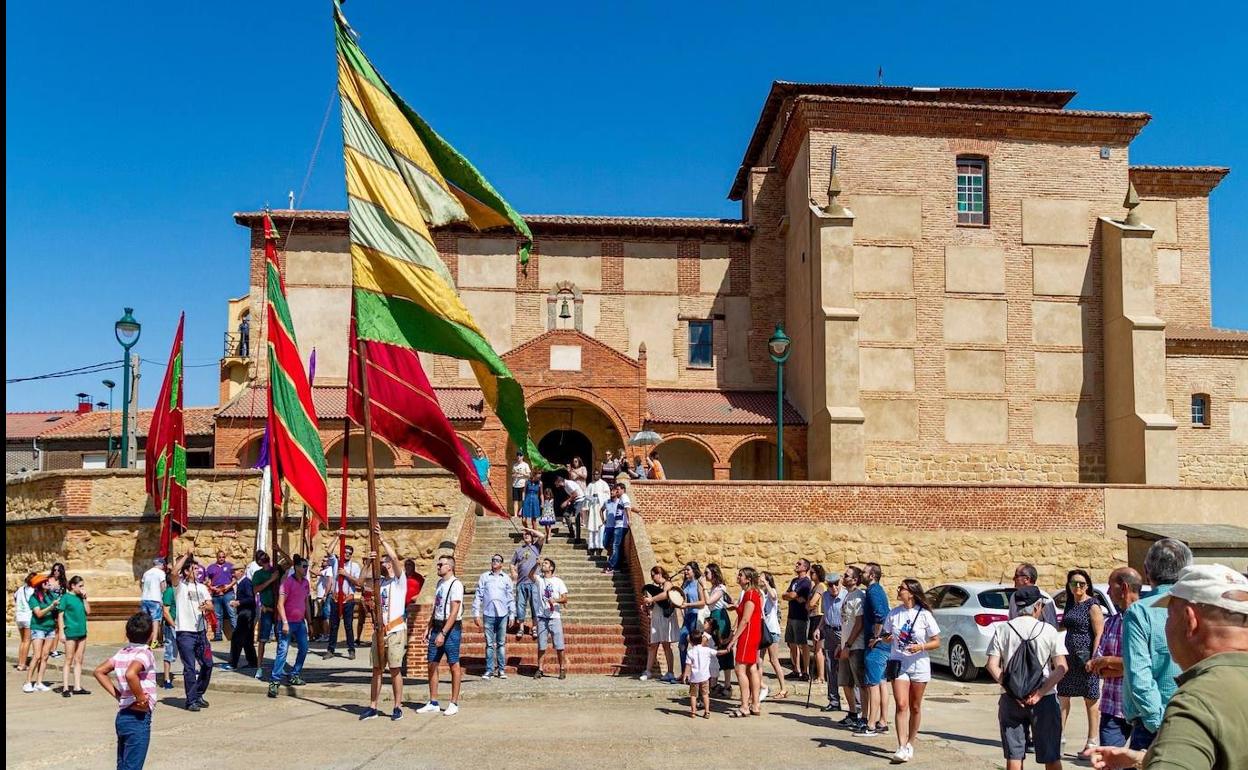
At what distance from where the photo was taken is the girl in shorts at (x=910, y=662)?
10.5 m

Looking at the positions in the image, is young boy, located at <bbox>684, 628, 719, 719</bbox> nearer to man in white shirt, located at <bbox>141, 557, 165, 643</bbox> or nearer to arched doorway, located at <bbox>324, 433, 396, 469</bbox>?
man in white shirt, located at <bbox>141, 557, 165, 643</bbox>

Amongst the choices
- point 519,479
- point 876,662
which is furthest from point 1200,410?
point 876,662

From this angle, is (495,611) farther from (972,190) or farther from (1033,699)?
(972,190)

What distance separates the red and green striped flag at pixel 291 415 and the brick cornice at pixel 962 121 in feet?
59.5

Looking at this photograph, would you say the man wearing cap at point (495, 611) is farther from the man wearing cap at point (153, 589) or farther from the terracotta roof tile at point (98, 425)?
the terracotta roof tile at point (98, 425)

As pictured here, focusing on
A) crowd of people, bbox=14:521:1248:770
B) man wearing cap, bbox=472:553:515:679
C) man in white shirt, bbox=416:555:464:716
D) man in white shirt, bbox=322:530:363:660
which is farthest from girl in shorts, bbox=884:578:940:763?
man in white shirt, bbox=322:530:363:660

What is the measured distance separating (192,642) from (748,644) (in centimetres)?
689

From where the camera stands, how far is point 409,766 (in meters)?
9.80

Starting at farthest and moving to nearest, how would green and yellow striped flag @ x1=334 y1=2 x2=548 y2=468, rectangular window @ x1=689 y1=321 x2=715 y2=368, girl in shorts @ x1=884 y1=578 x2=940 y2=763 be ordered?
rectangular window @ x1=689 y1=321 x2=715 y2=368 → green and yellow striped flag @ x1=334 y1=2 x2=548 y2=468 → girl in shorts @ x1=884 y1=578 x2=940 y2=763

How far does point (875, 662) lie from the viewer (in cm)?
1188

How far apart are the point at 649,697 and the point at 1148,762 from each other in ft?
40.3

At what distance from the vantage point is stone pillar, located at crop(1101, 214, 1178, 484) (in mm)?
29203

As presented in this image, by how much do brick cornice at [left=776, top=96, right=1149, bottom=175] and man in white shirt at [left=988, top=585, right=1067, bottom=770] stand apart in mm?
24439

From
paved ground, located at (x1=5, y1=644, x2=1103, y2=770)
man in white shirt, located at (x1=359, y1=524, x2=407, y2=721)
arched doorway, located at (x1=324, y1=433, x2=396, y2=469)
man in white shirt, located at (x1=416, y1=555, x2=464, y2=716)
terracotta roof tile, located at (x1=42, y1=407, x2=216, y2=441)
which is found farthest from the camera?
terracotta roof tile, located at (x1=42, y1=407, x2=216, y2=441)
